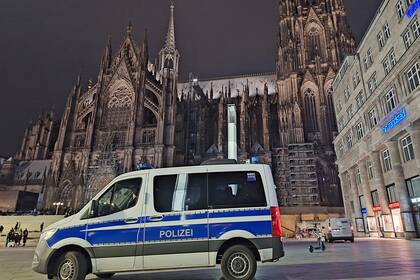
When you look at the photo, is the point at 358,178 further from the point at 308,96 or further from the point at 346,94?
the point at 308,96

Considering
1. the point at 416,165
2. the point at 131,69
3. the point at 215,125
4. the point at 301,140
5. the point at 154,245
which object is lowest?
the point at 154,245

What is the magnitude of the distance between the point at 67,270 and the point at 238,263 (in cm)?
342

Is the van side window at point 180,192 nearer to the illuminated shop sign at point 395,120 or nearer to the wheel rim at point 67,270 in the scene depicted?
the wheel rim at point 67,270

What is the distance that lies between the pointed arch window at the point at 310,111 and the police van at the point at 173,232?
41.6 meters

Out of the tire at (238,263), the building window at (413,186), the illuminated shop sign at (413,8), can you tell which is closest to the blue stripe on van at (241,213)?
the tire at (238,263)

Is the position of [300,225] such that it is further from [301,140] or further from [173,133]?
[173,133]

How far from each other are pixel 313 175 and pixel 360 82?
63.2 ft

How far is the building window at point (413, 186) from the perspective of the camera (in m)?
16.9

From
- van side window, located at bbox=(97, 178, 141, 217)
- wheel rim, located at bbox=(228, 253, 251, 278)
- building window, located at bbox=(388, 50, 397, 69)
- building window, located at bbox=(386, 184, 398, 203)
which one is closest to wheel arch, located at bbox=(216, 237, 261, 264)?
wheel rim, located at bbox=(228, 253, 251, 278)

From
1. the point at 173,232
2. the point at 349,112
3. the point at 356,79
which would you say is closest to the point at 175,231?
the point at 173,232

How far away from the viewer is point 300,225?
29672mm

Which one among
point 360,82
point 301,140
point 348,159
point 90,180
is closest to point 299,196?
point 301,140

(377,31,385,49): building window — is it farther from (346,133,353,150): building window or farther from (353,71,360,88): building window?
(346,133,353,150): building window

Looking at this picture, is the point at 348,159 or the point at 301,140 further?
the point at 301,140
